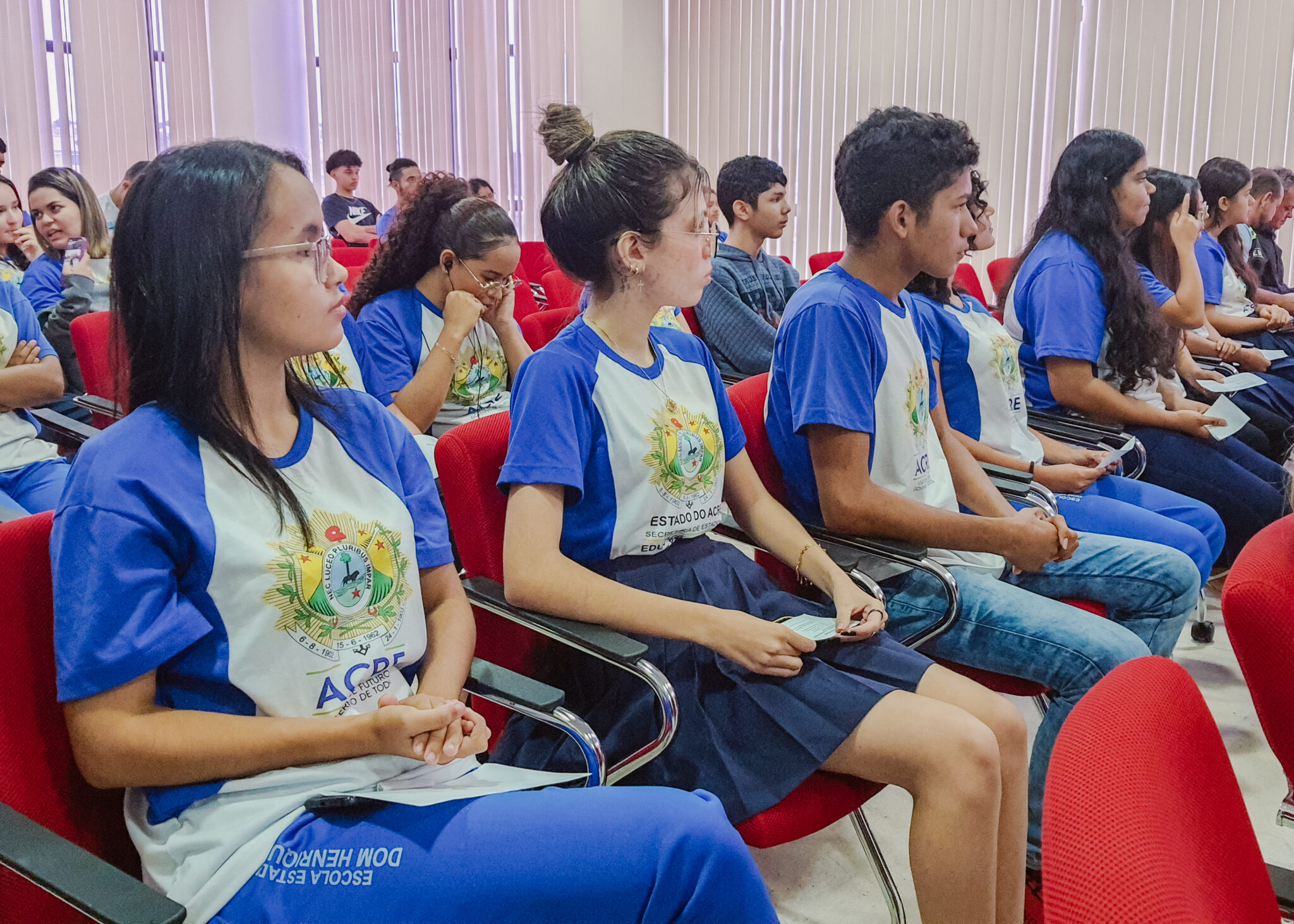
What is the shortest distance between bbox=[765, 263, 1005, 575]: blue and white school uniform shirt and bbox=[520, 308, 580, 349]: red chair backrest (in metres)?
1.26

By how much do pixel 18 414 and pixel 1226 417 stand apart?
2976 millimetres

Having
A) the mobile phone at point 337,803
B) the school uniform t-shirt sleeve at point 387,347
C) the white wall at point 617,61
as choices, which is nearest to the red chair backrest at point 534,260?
the white wall at point 617,61

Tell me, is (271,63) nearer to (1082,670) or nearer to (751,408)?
(751,408)

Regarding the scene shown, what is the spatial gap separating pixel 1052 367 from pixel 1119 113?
3696 mm

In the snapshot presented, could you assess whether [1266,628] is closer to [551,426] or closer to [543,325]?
[551,426]

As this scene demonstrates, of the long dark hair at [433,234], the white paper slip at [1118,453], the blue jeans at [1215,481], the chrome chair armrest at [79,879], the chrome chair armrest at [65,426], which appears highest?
the long dark hair at [433,234]

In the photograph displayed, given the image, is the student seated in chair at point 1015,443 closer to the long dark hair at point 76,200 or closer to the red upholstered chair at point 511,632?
the red upholstered chair at point 511,632

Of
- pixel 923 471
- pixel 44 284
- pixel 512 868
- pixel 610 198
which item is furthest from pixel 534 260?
pixel 512 868

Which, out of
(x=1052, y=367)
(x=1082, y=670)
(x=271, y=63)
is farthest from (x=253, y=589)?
(x=271, y=63)

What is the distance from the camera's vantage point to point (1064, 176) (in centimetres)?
278

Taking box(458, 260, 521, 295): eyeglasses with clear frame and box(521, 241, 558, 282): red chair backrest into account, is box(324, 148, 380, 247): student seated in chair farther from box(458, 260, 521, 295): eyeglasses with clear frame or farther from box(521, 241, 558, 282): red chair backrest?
box(458, 260, 521, 295): eyeglasses with clear frame

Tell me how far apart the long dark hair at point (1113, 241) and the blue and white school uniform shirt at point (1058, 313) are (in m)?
0.03

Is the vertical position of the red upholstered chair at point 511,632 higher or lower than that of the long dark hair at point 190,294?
lower

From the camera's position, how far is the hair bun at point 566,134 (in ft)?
5.57
